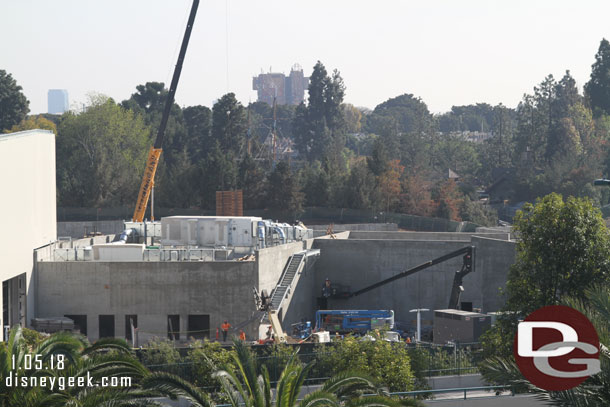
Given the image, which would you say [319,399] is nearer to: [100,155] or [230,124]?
[100,155]

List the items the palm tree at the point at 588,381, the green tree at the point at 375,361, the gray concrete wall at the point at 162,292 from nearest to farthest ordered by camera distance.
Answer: the palm tree at the point at 588,381
the green tree at the point at 375,361
the gray concrete wall at the point at 162,292

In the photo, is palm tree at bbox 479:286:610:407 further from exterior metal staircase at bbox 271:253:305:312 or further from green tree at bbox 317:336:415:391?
exterior metal staircase at bbox 271:253:305:312

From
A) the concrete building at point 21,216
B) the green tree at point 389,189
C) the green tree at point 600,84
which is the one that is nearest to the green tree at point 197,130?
the green tree at point 389,189

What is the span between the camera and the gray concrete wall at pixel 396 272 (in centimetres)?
5145

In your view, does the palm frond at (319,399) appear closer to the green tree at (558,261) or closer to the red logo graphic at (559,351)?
the red logo graphic at (559,351)

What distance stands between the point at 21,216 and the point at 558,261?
25.4m

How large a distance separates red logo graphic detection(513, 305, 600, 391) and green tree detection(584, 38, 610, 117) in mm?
111659

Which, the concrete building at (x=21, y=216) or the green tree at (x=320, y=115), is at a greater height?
the green tree at (x=320, y=115)

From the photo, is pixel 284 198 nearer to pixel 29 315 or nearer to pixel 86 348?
pixel 29 315

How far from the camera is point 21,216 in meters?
42.8

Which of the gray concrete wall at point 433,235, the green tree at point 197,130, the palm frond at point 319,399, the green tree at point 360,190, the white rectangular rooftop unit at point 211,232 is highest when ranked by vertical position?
the green tree at point 197,130

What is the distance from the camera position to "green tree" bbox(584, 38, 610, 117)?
411ft

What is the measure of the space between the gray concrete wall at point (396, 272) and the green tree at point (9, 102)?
68.7m

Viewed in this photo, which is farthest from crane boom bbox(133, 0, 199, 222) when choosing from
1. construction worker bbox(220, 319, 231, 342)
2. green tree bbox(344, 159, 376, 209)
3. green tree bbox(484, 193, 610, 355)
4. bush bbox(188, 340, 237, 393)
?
green tree bbox(484, 193, 610, 355)
